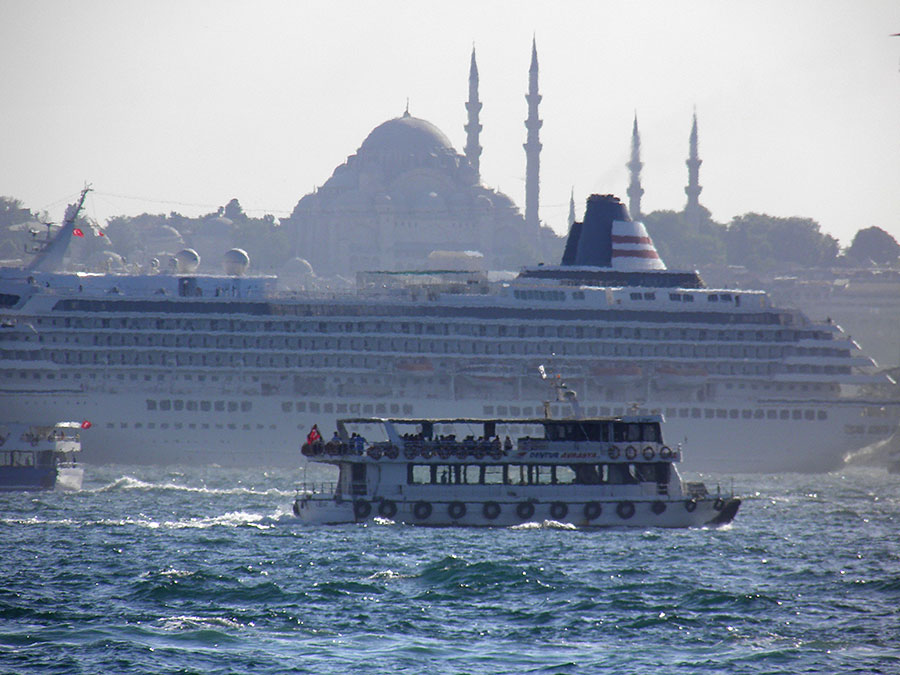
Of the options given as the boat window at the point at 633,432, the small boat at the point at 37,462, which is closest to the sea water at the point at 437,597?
the boat window at the point at 633,432

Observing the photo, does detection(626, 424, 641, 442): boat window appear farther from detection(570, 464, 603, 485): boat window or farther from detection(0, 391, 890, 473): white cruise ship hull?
detection(0, 391, 890, 473): white cruise ship hull

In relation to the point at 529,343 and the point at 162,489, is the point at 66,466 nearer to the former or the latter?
the point at 162,489

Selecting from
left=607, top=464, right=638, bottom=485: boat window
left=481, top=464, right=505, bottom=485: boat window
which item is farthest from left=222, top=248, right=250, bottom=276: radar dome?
left=607, top=464, right=638, bottom=485: boat window

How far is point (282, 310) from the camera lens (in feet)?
310

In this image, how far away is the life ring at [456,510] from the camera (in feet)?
164

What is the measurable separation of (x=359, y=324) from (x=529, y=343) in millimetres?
9360

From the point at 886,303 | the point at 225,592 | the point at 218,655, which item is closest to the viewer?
the point at 218,655

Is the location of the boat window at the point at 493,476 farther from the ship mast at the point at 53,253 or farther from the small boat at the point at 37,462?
the ship mast at the point at 53,253

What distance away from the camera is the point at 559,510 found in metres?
50.1

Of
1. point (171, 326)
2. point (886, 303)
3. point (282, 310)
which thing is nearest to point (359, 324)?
point (282, 310)

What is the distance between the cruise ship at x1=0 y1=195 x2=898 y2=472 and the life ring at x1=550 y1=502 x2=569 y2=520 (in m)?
41.5

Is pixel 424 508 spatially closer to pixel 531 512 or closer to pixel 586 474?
pixel 531 512

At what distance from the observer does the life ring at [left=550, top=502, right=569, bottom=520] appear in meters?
50.0

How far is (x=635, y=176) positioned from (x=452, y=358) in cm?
10313
